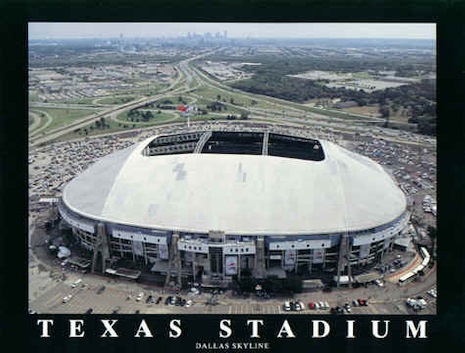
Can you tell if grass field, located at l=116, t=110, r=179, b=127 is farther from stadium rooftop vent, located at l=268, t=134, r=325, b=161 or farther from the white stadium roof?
the white stadium roof

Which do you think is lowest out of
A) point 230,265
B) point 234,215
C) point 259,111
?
point 230,265

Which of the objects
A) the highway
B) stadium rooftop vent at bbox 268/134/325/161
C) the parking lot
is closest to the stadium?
the parking lot

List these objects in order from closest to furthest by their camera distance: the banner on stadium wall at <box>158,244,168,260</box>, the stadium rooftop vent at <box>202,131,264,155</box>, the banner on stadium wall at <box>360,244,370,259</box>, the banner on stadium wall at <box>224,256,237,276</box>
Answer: the banner on stadium wall at <box>224,256,237,276</box>
the banner on stadium wall at <box>158,244,168,260</box>
the banner on stadium wall at <box>360,244,370,259</box>
the stadium rooftop vent at <box>202,131,264,155</box>

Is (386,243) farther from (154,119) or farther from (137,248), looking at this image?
(154,119)

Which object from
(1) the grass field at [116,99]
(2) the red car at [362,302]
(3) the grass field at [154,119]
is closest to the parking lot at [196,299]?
(2) the red car at [362,302]

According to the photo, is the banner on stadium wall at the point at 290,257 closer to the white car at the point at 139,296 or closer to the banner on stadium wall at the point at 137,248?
the white car at the point at 139,296

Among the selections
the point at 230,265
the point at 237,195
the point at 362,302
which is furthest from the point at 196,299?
the point at 362,302

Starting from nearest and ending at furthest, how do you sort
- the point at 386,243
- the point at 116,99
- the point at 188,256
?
1. the point at 188,256
2. the point at 386,243
3. the point at 116,99
